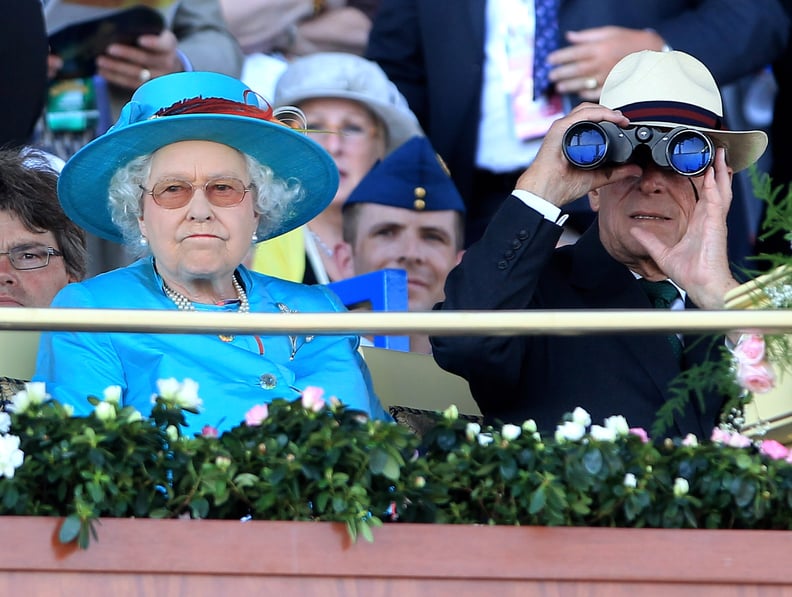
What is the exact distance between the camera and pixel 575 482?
91.4 inches

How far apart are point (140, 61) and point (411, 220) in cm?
107

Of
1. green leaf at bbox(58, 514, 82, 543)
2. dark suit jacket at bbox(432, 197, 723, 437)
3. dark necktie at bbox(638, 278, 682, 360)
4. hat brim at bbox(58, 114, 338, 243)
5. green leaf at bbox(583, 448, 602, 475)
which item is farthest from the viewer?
dark necktie at bbox(638, 278, 682, 360)

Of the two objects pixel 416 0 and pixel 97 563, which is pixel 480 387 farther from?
pixel 416 0

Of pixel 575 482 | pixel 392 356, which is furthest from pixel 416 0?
pixel 575 482

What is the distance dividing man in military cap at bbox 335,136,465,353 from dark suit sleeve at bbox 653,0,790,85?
0.87 metres

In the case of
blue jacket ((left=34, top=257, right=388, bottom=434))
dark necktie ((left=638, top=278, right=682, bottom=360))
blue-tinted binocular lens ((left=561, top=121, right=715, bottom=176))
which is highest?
blue-tinted binocular lens ((left=561, top=121, right=715, bottom=176))

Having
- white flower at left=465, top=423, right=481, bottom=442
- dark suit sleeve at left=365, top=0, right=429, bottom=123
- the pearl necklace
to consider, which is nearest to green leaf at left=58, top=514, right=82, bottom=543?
white flower at left=465, top=423, right=481, bottom=442

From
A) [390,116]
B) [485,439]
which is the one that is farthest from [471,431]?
[390,116]

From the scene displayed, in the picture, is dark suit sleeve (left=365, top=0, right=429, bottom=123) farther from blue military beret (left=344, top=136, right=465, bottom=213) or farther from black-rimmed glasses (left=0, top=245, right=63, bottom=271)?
black-rimmed glasses (left=0, top=245, right=63, bottom=271)

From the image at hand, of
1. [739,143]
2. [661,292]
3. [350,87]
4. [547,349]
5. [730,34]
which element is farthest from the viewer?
[350,87]

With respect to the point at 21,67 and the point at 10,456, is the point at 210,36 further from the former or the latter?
the point at 10,456

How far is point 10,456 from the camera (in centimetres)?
229

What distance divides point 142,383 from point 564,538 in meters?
1.09

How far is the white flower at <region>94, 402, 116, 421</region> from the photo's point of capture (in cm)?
235
